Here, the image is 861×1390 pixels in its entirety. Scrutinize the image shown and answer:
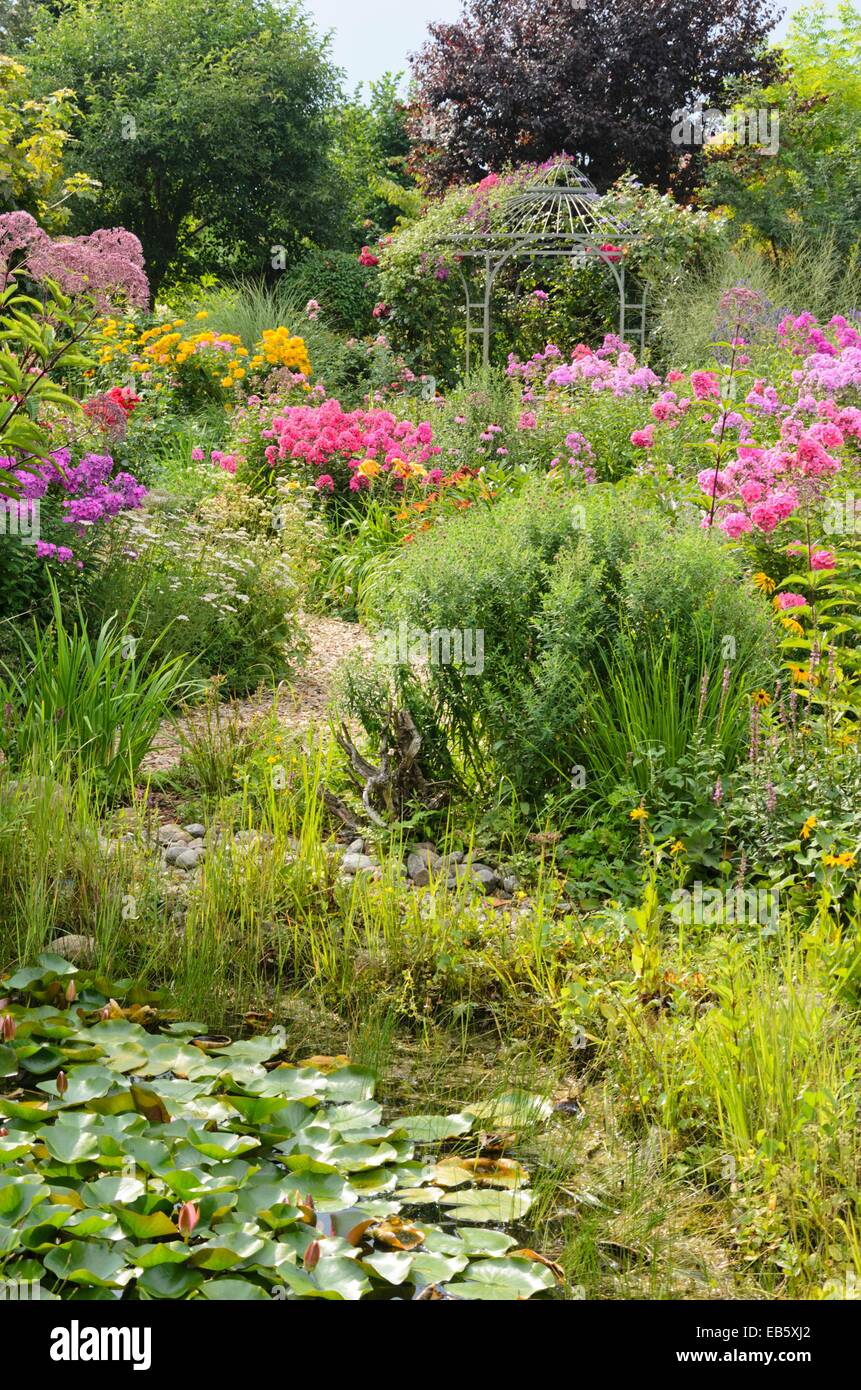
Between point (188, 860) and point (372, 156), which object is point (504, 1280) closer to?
point (188, 860)

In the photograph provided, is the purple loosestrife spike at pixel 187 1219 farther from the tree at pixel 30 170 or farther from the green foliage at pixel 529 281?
the green foliage at pixel 529 281

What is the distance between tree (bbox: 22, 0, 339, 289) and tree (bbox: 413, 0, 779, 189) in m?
1.89

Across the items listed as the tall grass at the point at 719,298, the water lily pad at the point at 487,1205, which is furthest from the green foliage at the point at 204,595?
the tall grass at the point at 719,298

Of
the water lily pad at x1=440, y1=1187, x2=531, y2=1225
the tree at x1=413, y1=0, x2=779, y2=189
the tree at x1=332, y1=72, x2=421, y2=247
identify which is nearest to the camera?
the water lily pad at x1=440, y1=1187, x2=531, y2=1225

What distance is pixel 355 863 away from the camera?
4.19m

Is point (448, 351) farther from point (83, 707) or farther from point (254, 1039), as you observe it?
point (254, 1039)

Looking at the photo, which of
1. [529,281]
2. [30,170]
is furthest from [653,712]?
[529,281]

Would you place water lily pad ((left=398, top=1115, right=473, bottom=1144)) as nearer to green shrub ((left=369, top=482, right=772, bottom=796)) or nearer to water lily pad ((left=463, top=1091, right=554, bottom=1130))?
water lily pad ((left=463, top=1091, right=554, bottom=1130))

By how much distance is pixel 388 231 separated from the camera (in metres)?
19.9

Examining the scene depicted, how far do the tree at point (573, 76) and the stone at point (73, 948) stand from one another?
17.3m

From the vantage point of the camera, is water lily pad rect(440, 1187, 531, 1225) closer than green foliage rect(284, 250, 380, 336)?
Yes

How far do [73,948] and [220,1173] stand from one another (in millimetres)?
1255

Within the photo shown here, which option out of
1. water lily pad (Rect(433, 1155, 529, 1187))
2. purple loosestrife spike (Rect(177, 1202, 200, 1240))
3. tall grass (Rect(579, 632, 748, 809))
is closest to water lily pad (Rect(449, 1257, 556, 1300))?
water lily pad (Rect(433, 1155, 529, 1187))

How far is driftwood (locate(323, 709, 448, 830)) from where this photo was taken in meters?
4.46
